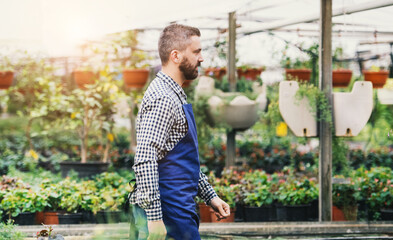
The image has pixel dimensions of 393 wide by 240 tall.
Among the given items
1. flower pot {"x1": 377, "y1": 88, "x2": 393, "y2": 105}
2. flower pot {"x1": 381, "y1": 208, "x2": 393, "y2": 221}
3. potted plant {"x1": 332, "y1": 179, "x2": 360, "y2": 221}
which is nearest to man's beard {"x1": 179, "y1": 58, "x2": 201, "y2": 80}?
potted plant {"x1": 332, "y1": 179, "x2": 360, "y2": 221}

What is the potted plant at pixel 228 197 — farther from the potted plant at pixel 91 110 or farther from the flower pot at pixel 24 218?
the potted plant at pixel 91 110

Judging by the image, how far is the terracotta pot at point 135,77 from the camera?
6.64m

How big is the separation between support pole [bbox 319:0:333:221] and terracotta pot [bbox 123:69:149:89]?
249cm

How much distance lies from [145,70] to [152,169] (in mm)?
4637

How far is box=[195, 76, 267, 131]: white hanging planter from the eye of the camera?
6.03 metres

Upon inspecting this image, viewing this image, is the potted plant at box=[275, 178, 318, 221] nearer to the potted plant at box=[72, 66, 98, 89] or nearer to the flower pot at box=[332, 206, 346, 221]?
the flower pot at box=[332, 206, 346, 221]

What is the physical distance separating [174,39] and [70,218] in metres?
2.70

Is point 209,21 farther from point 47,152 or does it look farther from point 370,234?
point 370,234

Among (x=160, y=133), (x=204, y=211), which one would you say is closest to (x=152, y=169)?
(x=160, y=133)

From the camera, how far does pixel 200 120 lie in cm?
611

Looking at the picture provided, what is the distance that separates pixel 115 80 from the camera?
721 centimetres

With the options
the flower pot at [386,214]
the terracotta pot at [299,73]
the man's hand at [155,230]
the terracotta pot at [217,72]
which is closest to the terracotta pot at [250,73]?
the terracotta pot at [217,72]

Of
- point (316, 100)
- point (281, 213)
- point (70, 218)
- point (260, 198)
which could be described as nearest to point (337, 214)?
point (281, 213)

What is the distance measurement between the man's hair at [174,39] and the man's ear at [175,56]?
0.01m
